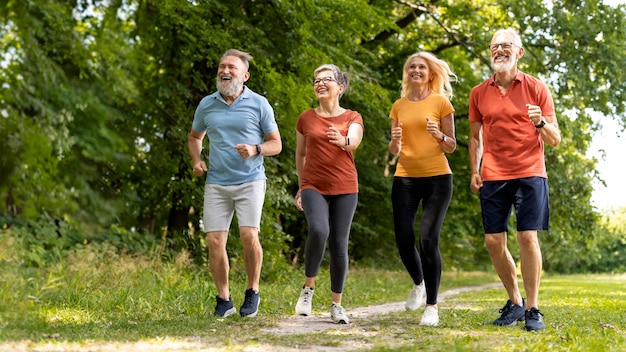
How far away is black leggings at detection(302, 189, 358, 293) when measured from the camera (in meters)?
6.99

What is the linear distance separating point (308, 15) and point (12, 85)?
6340 millimetres

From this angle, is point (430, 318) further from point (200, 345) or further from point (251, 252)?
point (200, 345)

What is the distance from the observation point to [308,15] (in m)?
13.8

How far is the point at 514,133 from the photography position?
21.9ft

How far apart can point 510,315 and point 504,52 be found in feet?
7.18

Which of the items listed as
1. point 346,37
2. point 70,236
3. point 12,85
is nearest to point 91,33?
point 12,85

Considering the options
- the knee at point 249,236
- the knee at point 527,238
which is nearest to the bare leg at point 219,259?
the knee at point 249,236

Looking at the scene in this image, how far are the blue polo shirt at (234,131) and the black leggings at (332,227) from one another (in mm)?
544

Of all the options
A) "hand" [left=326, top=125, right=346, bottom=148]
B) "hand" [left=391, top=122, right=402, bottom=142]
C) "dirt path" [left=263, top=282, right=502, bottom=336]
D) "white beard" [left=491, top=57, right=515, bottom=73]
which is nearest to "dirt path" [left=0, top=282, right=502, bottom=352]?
"dirt path" [left=263, top=282, right=502, bottom=336]

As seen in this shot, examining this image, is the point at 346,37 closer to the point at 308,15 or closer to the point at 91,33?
the point at 308,15

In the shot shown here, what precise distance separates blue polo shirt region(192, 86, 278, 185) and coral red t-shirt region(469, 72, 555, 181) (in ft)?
6.11

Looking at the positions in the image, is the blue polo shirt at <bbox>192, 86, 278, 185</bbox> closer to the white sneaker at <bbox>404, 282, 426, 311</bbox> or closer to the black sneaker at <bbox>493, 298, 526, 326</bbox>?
the white sneaker at <bbox>404, 282, 426, 311</bbox>

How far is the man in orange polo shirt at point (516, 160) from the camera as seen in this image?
660cm

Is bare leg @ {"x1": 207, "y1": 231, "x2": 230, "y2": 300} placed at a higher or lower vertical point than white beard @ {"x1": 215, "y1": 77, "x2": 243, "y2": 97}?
lower
